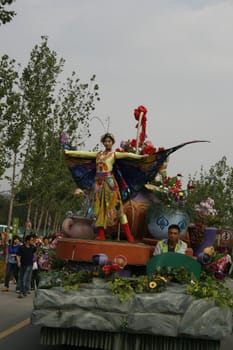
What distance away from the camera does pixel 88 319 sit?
763 cm

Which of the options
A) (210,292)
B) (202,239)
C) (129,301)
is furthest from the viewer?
(202,239)

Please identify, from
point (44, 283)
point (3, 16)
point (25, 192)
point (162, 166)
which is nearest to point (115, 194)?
point (162, 166)

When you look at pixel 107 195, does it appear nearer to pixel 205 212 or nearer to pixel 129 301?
pixel 205 212

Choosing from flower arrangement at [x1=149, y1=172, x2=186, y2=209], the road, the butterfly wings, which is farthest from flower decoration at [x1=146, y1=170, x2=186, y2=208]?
the road

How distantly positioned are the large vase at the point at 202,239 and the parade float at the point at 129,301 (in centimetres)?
75

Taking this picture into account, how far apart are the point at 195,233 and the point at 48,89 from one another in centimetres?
2026

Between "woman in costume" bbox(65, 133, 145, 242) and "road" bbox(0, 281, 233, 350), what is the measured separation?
175 cm

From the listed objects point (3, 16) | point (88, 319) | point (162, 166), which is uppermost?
point (3, 16)

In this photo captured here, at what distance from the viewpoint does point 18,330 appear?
10.7 m

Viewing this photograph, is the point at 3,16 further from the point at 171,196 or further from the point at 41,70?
the point at 41,70

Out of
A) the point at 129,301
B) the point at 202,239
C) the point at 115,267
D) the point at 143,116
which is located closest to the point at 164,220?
the point at 202,239

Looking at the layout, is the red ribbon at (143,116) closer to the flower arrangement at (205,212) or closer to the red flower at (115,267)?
the flower arrangement at (205,212)

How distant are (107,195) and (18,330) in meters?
3.04

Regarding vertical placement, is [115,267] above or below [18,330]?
above
